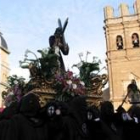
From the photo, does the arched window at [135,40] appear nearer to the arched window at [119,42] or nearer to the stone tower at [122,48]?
the stone tower at [122,48]

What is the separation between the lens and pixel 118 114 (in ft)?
19.4

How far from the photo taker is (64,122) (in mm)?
5141

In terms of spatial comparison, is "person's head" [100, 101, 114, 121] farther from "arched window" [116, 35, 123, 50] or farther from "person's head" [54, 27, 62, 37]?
"arched window" [116, 35, 123, 50]

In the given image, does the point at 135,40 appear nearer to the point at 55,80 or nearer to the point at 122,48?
the point at 122,48

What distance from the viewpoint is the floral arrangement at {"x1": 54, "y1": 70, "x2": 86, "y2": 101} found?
1066 centimetres

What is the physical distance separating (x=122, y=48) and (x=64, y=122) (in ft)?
108

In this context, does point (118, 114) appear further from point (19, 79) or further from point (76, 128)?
point (19, 79)

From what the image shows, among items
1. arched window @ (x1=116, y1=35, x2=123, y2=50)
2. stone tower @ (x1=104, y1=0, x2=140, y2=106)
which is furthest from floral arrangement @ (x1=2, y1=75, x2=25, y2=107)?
arched window @ (x1=116, y1=35, x2=123, y2=50)

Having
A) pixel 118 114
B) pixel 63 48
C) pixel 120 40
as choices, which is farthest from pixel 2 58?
pixel 118 114

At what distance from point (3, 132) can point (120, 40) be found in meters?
34.4

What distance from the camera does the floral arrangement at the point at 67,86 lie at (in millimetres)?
10664

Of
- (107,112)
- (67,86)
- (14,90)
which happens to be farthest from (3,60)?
(107,112)

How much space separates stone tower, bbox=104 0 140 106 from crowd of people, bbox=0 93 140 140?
96.4 feet

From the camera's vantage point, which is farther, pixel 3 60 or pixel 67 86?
pixel 3 60
